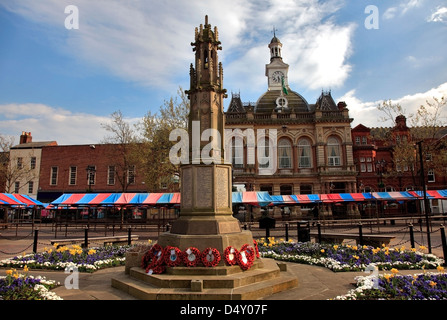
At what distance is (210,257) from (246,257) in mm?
900

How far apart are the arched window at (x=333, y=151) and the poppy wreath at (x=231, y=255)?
126 ft

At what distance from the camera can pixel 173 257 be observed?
6859 mm

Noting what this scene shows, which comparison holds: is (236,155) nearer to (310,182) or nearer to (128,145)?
(310,182)

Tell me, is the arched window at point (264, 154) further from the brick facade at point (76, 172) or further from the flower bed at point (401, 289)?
the flower bed at point (401, 289)

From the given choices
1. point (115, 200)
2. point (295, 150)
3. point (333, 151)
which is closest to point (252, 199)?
point (115, 200)

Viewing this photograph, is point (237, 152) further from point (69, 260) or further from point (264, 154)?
point (69, 260)

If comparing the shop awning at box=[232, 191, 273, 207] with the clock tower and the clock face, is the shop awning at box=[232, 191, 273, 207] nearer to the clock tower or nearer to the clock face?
the clock tower

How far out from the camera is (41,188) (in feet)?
154

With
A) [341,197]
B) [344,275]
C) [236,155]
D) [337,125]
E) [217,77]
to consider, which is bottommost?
[344,275]
